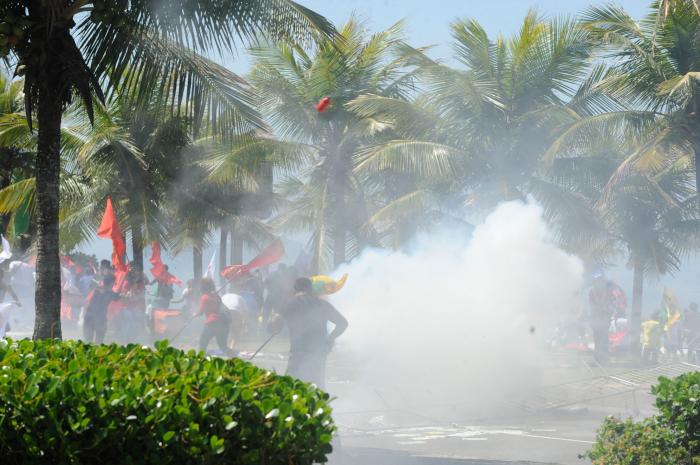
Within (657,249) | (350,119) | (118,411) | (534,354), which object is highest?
(350,119)

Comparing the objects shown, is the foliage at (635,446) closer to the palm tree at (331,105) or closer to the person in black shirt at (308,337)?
the person in black shirt at (308,337)

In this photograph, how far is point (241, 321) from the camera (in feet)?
58.8

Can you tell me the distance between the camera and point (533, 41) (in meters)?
18.8

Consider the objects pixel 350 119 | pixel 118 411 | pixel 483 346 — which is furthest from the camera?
pixel 350 119

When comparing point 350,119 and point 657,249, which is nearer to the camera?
point 350,119

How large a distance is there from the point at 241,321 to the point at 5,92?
24.9 ft

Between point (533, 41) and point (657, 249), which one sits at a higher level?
point (533, 41)

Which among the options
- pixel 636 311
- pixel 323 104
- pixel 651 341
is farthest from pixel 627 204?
pixel 323 104

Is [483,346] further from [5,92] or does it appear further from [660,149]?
[5,92]

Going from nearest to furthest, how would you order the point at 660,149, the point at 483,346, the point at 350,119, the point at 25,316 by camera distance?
the point at 483,346 → the point at 660,149 → the point at 350,119 → the point at 25,316

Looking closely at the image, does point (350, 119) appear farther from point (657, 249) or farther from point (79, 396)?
point (79, 396)

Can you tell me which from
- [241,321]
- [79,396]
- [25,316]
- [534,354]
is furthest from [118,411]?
[25,316]

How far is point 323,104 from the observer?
1977 cm

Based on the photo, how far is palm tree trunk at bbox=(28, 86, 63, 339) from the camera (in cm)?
842
